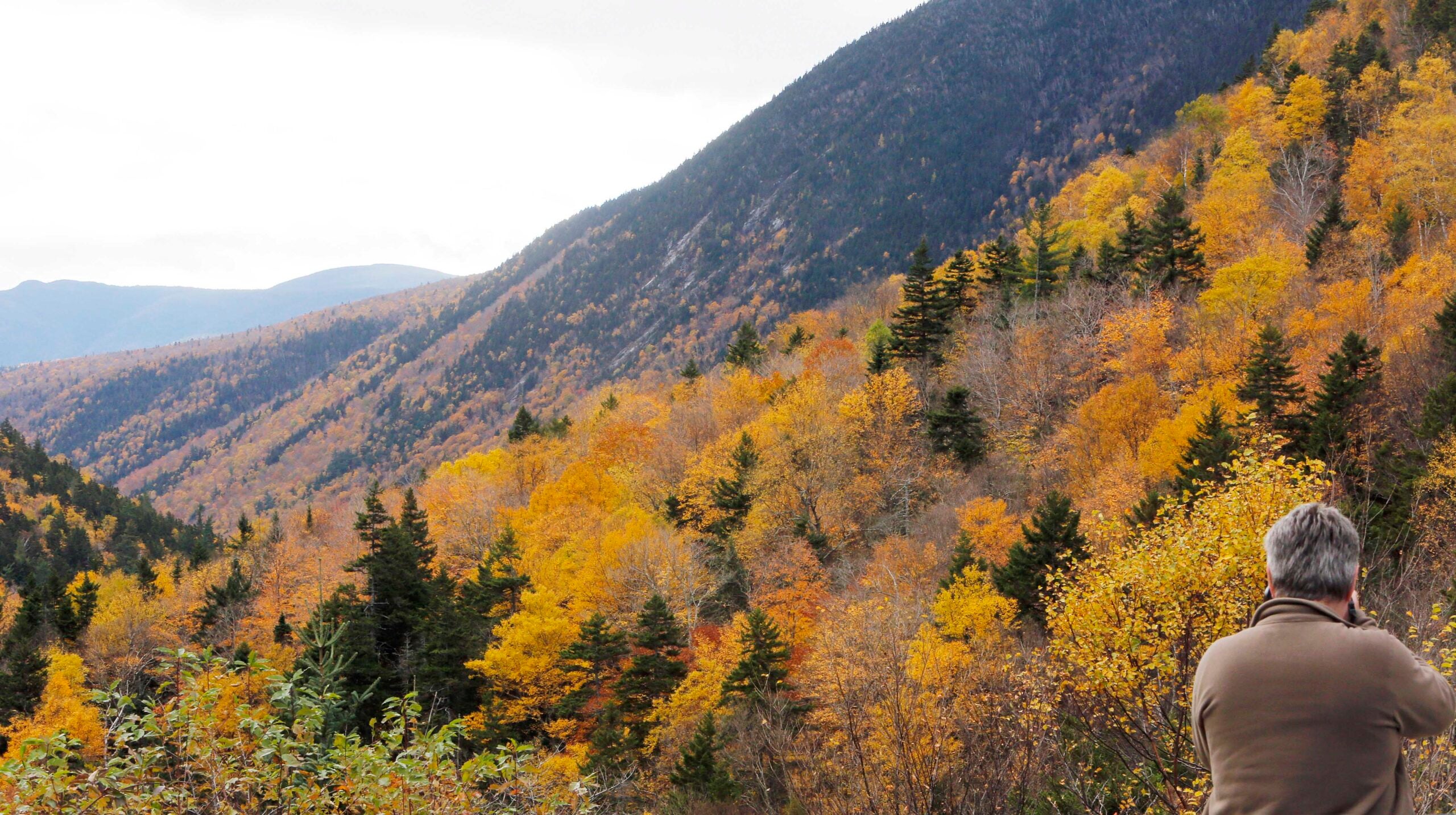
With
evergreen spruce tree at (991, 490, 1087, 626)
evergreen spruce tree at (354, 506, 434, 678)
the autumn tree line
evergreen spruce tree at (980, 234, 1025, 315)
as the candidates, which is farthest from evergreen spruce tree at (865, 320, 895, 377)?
evergreen spruce tree at (354, 506, 434, 678)

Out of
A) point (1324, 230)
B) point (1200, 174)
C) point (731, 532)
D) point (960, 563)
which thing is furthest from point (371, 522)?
point (1200, 174)

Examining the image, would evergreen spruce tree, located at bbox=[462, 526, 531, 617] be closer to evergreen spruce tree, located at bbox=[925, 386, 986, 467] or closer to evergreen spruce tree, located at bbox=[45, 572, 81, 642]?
evergreen spruce tree, located at bbox=[925, 386, 986, 467]

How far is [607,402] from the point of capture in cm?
6881

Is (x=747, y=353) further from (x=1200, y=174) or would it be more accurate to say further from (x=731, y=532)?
(x=1200, y=174)

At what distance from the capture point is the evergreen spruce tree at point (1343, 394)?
24.6 metres

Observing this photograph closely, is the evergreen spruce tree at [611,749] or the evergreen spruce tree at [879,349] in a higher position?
the evergreen spruce tree at [879,349]

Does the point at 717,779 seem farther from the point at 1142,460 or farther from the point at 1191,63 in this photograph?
the point at 1191,63

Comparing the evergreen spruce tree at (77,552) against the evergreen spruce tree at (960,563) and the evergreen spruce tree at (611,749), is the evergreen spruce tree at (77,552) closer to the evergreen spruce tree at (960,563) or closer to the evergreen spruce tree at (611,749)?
the evergreen spruce tree at (611,749)

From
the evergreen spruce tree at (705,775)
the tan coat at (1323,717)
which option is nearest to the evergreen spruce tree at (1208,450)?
the evergreen spruce tree at (705,775)

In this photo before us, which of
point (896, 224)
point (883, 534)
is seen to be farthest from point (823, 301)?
point (883, 534)

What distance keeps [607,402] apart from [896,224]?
14292 cm

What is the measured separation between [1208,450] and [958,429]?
19.7 meters

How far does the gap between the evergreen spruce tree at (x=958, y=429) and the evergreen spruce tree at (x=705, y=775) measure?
26685 mm

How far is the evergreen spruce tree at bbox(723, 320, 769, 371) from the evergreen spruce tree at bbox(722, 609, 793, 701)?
39.0 meters
